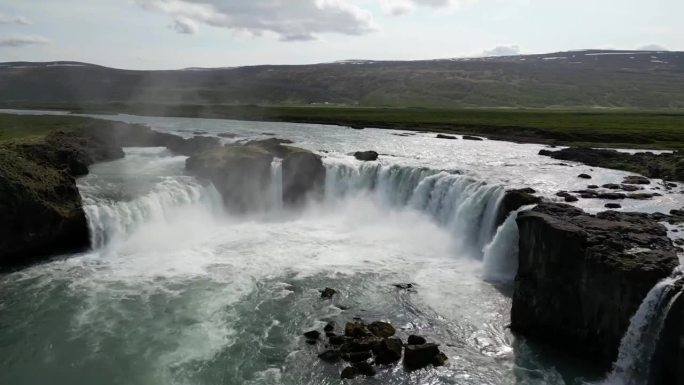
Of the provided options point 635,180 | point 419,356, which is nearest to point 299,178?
point 635,180

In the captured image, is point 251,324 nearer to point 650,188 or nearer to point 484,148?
point 650,188

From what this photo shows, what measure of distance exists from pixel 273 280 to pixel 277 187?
15646 millimetres

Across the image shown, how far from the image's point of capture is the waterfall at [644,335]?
48.4 feet

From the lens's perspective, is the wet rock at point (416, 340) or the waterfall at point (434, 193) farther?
the waterfall at point (434, 193)

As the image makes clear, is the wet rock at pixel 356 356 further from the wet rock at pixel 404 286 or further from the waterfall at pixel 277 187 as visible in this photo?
the waterfall at pixel 277 187

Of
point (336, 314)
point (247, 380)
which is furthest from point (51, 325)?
point (336, 314)

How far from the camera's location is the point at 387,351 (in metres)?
17.4

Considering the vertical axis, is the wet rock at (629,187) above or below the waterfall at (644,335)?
above

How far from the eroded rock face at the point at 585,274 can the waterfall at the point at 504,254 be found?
3814 millimetres

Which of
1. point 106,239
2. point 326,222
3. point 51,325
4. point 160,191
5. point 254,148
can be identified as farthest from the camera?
point 254,148

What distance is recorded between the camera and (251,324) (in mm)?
20062

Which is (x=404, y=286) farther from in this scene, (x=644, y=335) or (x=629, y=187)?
(x=629, y=187)

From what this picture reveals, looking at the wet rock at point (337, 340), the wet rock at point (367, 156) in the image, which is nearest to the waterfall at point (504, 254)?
the wet rock at point (337, 340)

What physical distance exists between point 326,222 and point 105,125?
34065 mm
